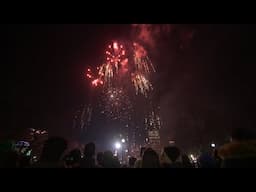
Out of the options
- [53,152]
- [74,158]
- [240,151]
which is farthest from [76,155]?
[240,151]

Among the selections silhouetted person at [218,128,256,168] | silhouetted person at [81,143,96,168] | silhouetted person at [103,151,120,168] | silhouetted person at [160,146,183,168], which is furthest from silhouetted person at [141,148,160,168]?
silhouetted person at [218,128,256,168]

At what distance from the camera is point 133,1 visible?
2.73 metres

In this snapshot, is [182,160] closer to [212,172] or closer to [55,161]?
[55,161]

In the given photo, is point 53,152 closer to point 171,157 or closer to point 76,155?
point 76,155

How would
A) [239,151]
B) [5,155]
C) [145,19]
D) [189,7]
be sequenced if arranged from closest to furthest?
[189,7] < [145,19] < [239,151] < [5,155]

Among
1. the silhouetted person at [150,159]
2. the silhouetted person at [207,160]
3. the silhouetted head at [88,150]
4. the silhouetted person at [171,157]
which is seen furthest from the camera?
the silhouetted person at [207,160]

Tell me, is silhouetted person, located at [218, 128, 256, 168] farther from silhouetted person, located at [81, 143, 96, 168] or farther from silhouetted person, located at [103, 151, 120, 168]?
silhouetted person, located at [81, 143, 96, 168]

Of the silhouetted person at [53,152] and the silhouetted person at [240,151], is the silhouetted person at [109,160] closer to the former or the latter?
the silhouetted person at [53,152]

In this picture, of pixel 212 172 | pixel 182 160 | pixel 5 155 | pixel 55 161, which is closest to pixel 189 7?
pixel 212 172

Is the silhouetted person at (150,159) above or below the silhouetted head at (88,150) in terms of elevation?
below

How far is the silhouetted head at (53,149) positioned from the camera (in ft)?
11.3

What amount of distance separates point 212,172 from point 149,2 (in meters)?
2.00

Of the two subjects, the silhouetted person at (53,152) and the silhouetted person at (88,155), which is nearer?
the silhouetted person at (53,152)

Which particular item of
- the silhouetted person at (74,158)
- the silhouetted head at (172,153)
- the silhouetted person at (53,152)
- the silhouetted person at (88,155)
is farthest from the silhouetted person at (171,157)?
the silhouetted person at (53,152)
